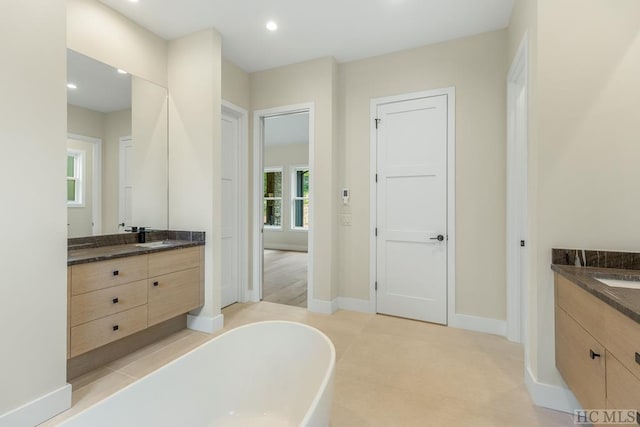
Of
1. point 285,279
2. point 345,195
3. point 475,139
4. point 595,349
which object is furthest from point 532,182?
point 285,279

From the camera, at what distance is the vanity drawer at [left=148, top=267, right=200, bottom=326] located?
94.7 inches

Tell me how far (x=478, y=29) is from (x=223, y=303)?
387 centimetres

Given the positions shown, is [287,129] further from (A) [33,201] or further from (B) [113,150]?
(A) [33,201]

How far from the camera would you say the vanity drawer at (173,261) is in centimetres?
241

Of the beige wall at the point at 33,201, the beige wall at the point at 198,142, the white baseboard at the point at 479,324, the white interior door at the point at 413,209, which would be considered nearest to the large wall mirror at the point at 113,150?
the beige wall at the point at 198,142

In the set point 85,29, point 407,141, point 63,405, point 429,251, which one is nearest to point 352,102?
point 407,141

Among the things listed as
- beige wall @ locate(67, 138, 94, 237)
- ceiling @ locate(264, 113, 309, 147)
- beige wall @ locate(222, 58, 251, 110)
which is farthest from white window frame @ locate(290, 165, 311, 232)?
beige wall @ locate(67, 138, 94, 237)

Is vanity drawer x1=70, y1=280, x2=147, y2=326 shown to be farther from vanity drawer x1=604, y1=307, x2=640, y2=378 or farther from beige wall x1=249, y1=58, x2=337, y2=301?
vanity drawer x1=604, y1=307, x2=640, y2=378

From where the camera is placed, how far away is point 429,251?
3.01m

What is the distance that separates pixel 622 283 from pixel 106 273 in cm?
301

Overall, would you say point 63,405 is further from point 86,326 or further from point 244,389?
point 244,389

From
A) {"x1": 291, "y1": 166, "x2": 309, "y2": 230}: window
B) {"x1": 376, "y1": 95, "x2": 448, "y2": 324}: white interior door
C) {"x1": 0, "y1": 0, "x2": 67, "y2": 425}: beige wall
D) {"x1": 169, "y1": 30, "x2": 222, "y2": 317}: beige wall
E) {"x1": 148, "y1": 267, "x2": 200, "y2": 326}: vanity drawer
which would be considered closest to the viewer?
{"x1": 0, "y1": 0, "x2": 67, "y2": 425}: beige wall

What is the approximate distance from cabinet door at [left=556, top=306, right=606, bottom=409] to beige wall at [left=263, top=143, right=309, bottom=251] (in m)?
6.49

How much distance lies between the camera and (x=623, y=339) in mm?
1056
